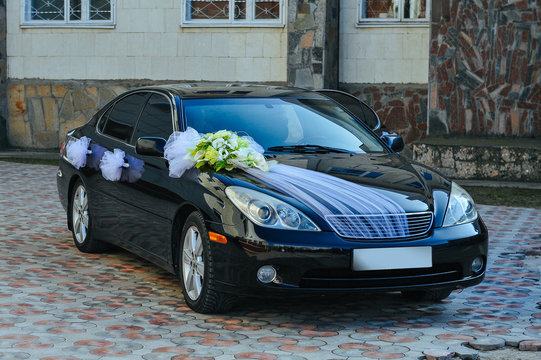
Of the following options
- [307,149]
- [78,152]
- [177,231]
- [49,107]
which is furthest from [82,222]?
[49,107]

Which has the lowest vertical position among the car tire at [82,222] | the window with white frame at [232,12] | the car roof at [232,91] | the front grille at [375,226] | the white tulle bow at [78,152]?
the car tire at [82,222]

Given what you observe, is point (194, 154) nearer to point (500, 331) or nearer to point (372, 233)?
point (372, 233)

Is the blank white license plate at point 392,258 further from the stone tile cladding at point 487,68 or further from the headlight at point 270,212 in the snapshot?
the stone tile cladding at point 487,68

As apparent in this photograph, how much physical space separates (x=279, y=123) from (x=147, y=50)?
43.1 feet

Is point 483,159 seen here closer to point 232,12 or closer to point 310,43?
point 310,43

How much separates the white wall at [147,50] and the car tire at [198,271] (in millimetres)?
13054

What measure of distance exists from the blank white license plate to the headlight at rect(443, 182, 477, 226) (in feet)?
1.07

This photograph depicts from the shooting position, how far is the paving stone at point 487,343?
592cm

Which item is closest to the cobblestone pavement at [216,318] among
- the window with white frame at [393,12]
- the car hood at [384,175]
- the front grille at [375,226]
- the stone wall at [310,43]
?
the front grille at [375,226]

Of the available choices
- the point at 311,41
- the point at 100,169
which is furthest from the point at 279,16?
the point at 100,169

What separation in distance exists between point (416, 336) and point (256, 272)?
1016mm

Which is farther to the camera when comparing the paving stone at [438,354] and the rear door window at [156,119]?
the rear door window at [156,119]

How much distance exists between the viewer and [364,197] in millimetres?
6504

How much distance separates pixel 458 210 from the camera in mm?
6824
